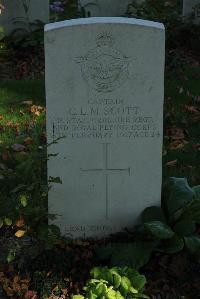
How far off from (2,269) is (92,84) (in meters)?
1.22

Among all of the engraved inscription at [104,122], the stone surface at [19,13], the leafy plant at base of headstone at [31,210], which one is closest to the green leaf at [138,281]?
the leafy plant at base of headstone at [31,210]

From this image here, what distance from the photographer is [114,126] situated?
147 inches

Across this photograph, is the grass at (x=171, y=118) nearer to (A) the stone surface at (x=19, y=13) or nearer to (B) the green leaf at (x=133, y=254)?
(B) the green leaf at (x=133, y=254)

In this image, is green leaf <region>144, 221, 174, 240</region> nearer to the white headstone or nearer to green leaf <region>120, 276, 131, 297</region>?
green leaf <region>120, 276, 131, 297</region>

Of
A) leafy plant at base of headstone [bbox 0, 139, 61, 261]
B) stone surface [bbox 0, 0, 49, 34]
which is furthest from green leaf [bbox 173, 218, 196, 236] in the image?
stone surface [bbox 0, 0, 49, 34]

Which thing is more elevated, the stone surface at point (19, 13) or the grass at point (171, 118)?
the stone surface at point (19, 13)

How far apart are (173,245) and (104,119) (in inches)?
33.4

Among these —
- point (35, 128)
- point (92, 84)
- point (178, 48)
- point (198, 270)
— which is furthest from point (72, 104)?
point (178, 48)

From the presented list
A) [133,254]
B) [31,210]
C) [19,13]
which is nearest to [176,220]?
[133,254]

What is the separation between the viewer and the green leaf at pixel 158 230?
3598 mm

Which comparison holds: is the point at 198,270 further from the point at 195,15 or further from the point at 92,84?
the point at 195,15

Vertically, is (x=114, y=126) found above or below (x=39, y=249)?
above

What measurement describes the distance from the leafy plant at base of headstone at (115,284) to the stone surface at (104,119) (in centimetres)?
61

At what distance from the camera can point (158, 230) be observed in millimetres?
3609
